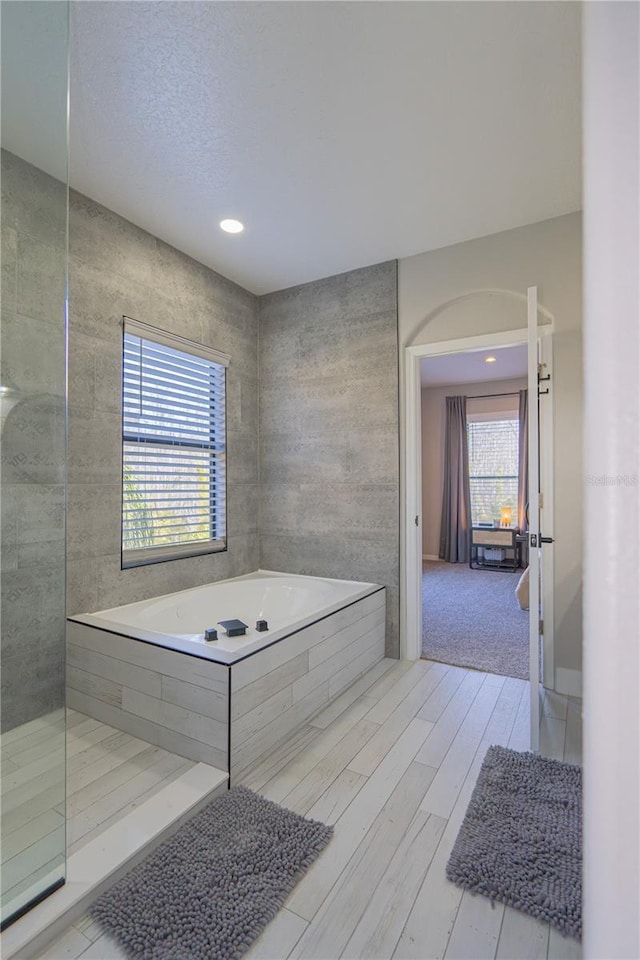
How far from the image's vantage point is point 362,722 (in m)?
Answer: 2.24

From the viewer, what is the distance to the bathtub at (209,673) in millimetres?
1821

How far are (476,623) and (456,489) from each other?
3373 mm

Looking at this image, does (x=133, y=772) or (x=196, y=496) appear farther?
(x=196, y=496)

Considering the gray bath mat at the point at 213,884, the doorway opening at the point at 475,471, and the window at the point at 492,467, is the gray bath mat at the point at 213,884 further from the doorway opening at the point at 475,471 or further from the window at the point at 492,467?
the window at the point at 492,467

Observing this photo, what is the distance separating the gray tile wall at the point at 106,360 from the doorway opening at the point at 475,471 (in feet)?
10.9

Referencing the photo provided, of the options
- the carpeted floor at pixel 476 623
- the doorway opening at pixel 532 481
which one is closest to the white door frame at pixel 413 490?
the doorway opening at pixel 532 481

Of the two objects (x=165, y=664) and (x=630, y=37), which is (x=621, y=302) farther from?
(x=165, y=664)

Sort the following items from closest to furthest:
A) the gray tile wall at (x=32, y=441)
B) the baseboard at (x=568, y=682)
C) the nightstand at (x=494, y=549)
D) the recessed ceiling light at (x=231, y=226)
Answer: the gray tile wall at (x=32, y=441)
the baseboard at (x=568, y=682)
the recessed ceiling light at (x=231, y=226)
the nightstand at (x=494, y=549)

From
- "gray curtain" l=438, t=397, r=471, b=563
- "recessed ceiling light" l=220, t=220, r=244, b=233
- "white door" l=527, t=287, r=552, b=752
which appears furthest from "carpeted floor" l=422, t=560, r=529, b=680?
"recessed ceiling light" l=220, t=220, r=244, b=233

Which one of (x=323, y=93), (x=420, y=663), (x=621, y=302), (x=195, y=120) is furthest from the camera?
(x=420, y=663)

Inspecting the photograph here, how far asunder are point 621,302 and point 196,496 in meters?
3.05

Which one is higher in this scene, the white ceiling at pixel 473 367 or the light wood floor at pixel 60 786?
the white ceiling at pixel 473 367

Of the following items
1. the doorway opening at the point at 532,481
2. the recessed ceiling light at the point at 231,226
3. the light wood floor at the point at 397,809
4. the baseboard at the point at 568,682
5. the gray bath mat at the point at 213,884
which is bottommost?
the light wood floor at the point at 397,809

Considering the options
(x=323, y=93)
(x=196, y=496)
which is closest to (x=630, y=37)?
(x=323, y=93)
